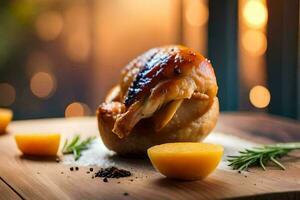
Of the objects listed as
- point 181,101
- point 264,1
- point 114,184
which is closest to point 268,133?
point 181,101

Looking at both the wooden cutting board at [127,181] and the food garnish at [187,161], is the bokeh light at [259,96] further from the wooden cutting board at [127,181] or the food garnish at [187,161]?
the food garnish at [187,161]

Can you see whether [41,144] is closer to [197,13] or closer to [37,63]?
[37,63]

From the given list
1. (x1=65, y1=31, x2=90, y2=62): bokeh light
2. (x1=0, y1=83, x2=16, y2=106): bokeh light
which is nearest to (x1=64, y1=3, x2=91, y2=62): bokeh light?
(x1=65, y1=31, x2=90, y2=62): bokeh light

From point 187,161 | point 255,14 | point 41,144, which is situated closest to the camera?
point 187,161

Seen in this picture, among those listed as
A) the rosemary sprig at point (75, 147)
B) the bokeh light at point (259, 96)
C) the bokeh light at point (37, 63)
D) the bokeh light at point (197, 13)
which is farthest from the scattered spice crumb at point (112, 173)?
the bokeh light at point (197, 13)

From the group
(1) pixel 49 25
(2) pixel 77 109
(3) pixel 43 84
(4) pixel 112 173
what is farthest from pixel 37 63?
(4) pixel 112 173

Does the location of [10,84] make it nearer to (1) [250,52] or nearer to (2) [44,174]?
(1) [250,52]
